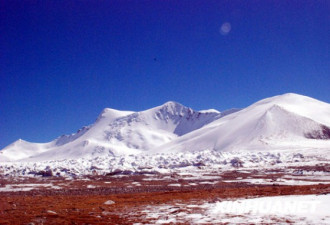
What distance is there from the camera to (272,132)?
463ft

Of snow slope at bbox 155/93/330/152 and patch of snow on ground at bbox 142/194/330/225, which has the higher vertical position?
snow slope at bbox 155/93/330/152

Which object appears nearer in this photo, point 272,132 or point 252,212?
point 252,212

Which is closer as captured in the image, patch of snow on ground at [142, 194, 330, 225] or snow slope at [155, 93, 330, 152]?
patch of snow on ground at [142, 194, 330, 225]

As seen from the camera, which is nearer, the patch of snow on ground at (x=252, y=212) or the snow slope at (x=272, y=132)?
the patch of snow on ground at (x=252, y=212)

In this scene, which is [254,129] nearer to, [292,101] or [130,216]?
[292,101]

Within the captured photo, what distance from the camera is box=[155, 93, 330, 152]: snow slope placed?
128875 millimetres

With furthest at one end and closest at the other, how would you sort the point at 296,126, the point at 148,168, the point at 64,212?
the point at 296,126 → the point at 148,168 → the point at 64,212

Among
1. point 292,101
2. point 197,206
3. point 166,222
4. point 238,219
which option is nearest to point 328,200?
point 238,219

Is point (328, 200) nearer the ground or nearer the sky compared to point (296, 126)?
nearer the ground

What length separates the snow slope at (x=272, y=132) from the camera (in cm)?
12888

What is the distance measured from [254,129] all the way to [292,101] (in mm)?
62095

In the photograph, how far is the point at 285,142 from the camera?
420ft

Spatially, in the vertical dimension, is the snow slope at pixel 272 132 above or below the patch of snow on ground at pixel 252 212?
above

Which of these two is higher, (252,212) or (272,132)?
(272,132)
